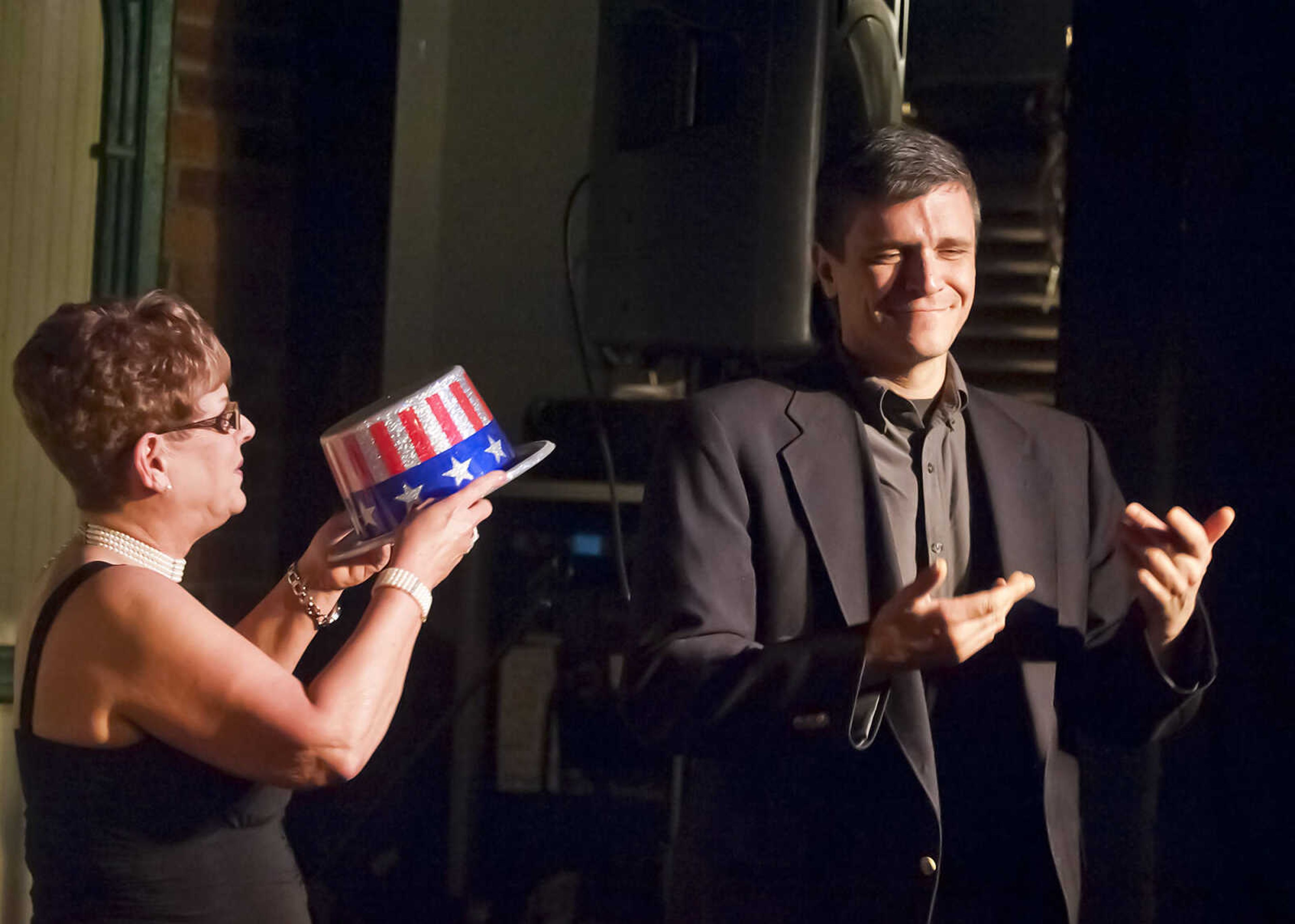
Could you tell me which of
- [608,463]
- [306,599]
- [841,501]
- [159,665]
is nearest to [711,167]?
[608,463]

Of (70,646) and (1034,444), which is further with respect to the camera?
(1034,444)

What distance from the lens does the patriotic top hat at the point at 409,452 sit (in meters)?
1.19

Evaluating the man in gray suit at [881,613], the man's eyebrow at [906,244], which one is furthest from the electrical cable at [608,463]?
the man's eyebrow at [906,244]

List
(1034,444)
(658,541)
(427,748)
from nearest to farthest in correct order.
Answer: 1. (658,541)
2. (1034,444)
3. (427,748)

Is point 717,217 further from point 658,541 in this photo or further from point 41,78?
point 41,78

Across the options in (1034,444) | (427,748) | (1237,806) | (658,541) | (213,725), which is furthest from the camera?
(427,748)

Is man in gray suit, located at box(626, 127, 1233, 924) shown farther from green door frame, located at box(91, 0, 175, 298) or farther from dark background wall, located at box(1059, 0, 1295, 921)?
green door frame, located at box(91, 0, 175, 298)

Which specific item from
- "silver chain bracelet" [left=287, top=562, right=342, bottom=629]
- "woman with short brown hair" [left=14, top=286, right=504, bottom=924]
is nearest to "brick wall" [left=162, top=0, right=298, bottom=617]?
"silver chain bracelet" [left=287, top=562, right=342, bottom=629]

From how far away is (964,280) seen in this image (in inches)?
52.8

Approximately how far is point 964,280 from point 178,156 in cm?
141

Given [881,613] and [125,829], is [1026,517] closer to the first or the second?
[881,613]

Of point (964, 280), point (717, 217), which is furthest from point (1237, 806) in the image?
point (717, 217)

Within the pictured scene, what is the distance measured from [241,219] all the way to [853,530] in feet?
4.63

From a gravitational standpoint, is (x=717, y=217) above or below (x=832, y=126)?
below
